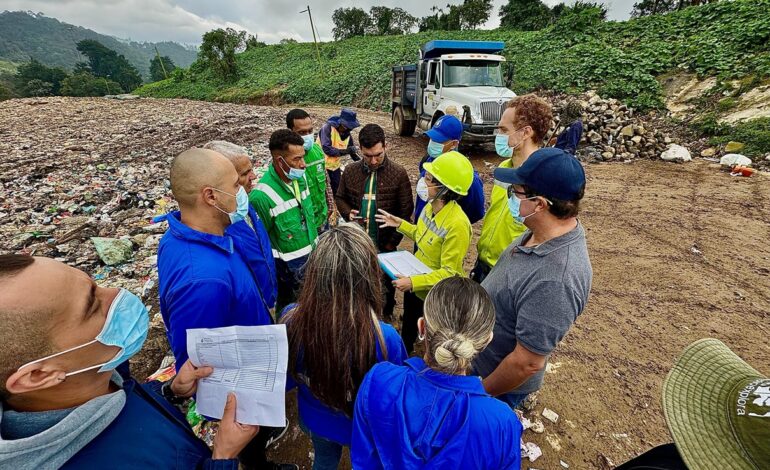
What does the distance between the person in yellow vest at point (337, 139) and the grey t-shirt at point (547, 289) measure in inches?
178

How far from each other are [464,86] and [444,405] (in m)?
10.2

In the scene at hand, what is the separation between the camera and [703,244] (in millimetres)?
5016

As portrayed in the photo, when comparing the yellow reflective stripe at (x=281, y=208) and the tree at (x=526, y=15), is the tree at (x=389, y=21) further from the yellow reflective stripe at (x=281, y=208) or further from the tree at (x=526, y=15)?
the yellow reflective stripe at (x=281, y=208)

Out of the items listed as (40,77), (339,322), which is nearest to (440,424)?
(339,322)

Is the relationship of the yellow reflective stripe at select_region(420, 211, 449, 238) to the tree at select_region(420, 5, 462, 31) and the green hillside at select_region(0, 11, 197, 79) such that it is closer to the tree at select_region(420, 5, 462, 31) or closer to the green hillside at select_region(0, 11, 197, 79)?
the tree at select_region(420, 5, 462, 31)

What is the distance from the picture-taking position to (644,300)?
4020mm

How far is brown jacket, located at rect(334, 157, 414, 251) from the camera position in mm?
3344

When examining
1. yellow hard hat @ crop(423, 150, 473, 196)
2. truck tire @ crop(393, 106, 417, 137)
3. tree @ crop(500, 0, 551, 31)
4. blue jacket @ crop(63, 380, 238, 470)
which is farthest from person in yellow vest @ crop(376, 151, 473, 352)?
tree @ crop(500, 0, 551, 31)

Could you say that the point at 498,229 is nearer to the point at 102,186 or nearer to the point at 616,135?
the point at 102,186

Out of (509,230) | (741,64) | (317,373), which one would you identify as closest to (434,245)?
(509,230)

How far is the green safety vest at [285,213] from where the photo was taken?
2.74m

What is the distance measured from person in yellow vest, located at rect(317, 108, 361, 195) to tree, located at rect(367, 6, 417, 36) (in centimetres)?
3682

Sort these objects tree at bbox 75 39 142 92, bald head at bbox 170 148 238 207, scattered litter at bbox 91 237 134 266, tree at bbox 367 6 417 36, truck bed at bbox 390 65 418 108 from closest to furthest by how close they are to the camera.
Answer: bald head at bbox 170 148 238 207
scattered litter at bbox 91 237 134 266
truck bed at bbox 390 65 418 108
tree at bbox 367 6 417 36
tree at bbox 75 39 142 92

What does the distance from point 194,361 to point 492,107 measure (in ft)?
29.5
